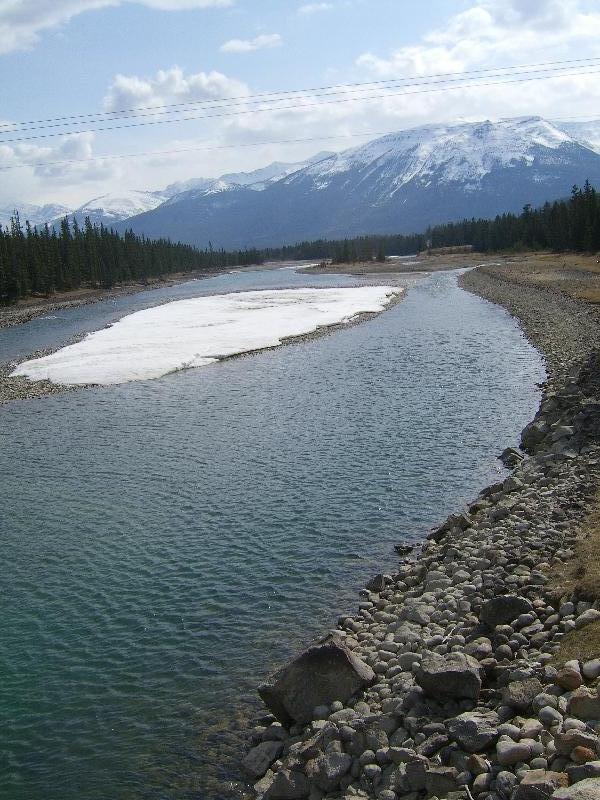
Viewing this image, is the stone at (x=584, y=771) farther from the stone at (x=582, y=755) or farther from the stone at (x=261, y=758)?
the stone at (x=261, y=758)

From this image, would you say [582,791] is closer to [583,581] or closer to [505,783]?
[505,783]

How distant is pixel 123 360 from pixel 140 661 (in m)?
34.6

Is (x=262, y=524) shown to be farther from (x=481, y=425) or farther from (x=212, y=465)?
(x=481, y=425)

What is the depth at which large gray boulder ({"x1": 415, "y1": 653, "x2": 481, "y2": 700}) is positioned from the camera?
9.24 metres

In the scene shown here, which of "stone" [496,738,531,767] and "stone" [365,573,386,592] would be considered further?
"stone" [365,573,386,592]

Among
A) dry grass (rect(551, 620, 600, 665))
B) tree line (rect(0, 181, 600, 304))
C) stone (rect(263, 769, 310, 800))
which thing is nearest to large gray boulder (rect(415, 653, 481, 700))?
dry grass (rect(551, 620, 600, 665))

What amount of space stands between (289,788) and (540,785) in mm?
3198

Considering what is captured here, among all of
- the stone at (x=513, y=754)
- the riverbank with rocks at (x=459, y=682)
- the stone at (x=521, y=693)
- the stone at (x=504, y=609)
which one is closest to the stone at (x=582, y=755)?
the riverbank with rocks at (x=459, y=682)

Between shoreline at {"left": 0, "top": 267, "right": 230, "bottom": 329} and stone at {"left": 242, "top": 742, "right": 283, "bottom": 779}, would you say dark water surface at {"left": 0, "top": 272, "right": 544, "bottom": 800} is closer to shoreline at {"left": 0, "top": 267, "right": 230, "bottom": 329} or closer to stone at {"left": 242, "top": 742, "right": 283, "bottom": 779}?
stone at {"left": 242, "top": 742, "right": 283, "bottom": 779}

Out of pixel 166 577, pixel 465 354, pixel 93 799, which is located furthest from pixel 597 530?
pixel 465 354

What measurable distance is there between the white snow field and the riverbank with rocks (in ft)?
94.3

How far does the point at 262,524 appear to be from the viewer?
59.6ft

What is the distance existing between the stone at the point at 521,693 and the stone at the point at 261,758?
128 inches

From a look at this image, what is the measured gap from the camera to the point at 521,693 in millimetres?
8703
